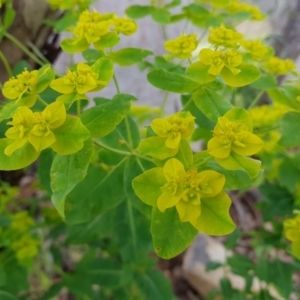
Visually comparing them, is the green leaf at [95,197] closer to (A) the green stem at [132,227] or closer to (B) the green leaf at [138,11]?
(A) the green stem at [132,227]

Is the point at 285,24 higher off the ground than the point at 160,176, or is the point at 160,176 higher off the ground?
the point at 160,176

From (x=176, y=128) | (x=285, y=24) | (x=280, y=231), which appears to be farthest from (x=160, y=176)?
(x=285, y=24)

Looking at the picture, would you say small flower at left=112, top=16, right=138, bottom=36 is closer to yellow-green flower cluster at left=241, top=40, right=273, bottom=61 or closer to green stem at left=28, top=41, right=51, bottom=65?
yellow-green flower cluster at left=241, top=40, right=273, bottom=61

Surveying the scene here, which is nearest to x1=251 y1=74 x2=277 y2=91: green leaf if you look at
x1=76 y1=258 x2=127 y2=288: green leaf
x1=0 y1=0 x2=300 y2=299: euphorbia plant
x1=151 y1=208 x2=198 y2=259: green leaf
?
x1=0 y1=0 x2=300 y2=299: euphorbia plant

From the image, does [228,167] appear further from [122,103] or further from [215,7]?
[215,7]

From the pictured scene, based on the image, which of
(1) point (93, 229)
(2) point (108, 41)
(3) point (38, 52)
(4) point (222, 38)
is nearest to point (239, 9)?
(4) point (222, 38)
